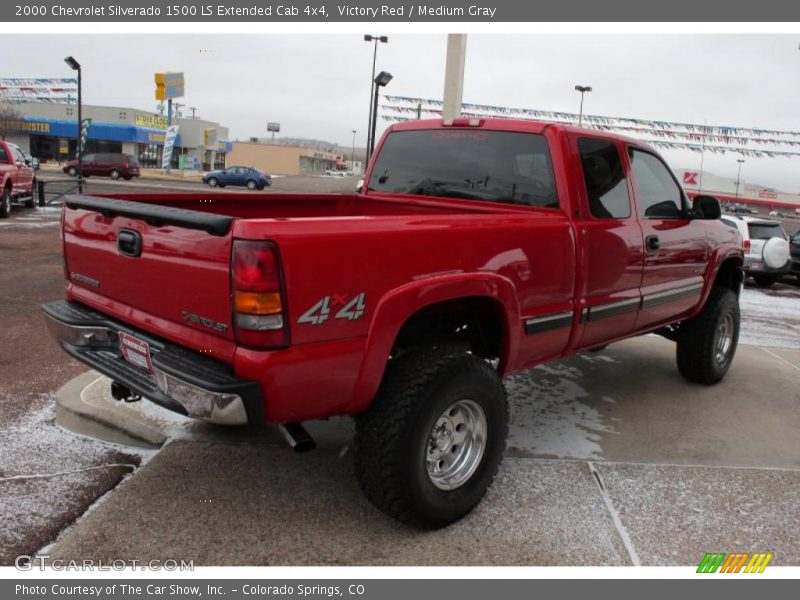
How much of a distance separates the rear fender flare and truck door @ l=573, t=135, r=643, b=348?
3.20 feet

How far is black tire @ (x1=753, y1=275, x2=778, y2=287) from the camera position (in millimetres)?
13777

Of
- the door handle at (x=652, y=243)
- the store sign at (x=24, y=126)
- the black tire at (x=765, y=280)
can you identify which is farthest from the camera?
the store sign at (x=24, y=126)

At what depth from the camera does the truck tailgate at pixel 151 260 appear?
8.60ft

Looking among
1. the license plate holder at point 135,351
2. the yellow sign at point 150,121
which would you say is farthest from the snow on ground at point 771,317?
the yellow sign at point 150,121

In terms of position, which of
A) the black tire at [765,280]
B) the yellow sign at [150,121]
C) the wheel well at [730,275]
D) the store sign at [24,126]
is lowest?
the black tire at [765,280]

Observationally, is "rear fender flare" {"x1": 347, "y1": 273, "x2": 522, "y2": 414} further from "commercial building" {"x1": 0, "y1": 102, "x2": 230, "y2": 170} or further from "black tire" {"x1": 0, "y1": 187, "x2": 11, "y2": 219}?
"commercial building" {"x1": 0, "y1": 102, "x2": 230, "y2": 170}

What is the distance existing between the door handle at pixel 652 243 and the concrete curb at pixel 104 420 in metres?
3.18

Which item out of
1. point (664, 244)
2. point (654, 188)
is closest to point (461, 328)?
point (664, 244)

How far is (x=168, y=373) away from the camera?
2695mm

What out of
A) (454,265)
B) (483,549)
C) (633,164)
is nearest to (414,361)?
(454,265)

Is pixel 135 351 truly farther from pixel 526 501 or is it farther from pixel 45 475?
pixel 526 501

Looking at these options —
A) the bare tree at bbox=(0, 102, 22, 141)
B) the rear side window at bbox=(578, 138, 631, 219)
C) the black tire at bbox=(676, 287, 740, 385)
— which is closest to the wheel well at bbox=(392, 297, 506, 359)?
the rear side window at bbox=(578, 138, 631, 219)

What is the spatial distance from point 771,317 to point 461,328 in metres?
7.95

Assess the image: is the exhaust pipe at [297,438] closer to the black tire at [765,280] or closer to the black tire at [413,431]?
the black tire at [413,431]
